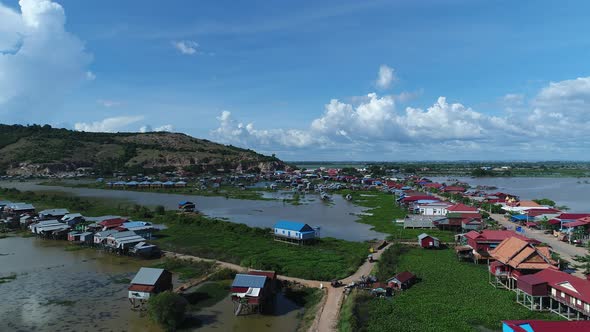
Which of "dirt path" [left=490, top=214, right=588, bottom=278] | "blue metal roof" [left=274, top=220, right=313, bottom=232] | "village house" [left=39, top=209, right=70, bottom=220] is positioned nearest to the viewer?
"dirt path" [left=490, top=214, right=588, bottom=278]

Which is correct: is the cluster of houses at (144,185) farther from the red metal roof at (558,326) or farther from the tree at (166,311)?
the red metal roof at (558,326)

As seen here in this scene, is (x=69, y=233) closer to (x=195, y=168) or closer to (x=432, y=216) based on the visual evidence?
(x=432, y=216)

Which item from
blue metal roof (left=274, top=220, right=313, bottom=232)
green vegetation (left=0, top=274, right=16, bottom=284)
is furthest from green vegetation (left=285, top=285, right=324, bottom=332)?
green vegetation (left=0, top=274, right=16, bottom=284)

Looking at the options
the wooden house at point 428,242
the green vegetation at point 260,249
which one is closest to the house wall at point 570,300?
the green vegetation at point 260,249

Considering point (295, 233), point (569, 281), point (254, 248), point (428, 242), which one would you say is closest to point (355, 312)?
point (569, 281)

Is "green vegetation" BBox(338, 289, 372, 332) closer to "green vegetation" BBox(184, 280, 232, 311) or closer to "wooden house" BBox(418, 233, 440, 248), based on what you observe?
"green vegetation" BBox(184, 280, 232, 311)

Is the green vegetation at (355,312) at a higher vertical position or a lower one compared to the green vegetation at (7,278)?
higher
